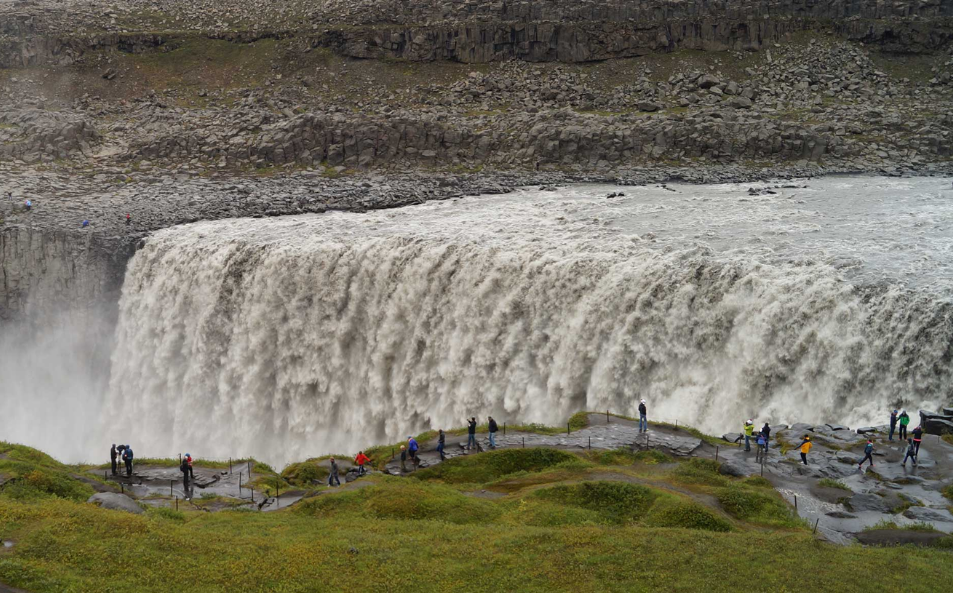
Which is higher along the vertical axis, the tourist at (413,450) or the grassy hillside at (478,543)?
the tourist at (413,450)

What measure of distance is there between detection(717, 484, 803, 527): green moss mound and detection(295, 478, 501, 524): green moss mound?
6836mm

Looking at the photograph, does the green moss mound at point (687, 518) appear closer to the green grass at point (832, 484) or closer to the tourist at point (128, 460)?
the green grass at point (832, 484)

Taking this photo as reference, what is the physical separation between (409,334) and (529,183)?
27746 millimetres

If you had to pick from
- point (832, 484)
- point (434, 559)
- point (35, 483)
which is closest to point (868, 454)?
point (832, 484)

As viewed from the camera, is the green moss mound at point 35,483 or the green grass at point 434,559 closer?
the green grass at point 434,559

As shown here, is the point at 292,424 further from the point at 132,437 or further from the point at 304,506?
the point at 304,506

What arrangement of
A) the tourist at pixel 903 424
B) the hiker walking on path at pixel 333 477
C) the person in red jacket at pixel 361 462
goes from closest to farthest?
1. the tourist at pixel 903 424
2. the hiker walking on path at pixel 333 477
3. the person in red jacket at pixel 361 462

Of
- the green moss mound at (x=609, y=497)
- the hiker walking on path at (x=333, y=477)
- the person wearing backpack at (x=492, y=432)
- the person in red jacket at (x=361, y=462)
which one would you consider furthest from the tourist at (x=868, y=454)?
the hiker walking on path at (x=333, y=477)

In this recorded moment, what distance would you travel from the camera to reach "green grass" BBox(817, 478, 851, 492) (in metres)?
25.7

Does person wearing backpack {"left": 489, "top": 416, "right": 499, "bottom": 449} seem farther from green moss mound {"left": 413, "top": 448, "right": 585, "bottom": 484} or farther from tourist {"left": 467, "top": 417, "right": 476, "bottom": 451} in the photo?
green moss mound {"left": 413, "top": 448, "right": 585, "bottom": 484}

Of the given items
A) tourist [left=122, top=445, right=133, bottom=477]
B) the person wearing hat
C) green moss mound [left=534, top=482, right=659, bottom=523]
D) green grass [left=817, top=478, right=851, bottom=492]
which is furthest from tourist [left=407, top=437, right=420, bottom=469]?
green grass [left=817, top=478, right=851, bottom=492]

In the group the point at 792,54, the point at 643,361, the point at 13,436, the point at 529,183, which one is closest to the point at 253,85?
the point at 529,183

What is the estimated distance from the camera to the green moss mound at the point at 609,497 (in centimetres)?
A: 2473

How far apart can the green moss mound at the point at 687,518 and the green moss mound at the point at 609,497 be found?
61cm
